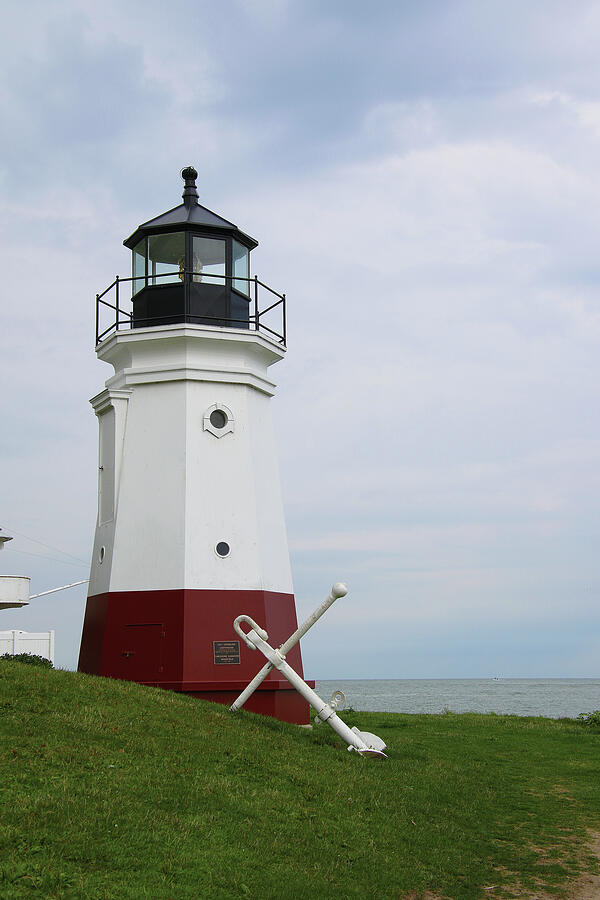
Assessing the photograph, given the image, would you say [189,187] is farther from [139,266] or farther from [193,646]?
[193,646]

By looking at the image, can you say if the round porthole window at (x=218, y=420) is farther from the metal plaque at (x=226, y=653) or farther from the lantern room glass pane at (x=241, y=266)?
the metal plaque at (x=226, y=653)

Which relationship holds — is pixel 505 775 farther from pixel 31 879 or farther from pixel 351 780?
pixel 31 879

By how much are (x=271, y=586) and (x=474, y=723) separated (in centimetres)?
776

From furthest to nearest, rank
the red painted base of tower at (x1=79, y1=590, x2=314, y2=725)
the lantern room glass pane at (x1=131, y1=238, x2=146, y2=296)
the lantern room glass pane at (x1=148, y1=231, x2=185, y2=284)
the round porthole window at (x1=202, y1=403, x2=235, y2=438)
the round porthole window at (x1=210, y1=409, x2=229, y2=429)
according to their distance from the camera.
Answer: the lantern room glass pane at (x1=131, y1=238, x2=146, y2=296), the lantern room glass pane at (x1=148, y1=231, x2=185, y2=284), the round porthole window at (x1=210, y1=409, x2=229, y2=429), the round porthole window at (x1=202, y1=403, x2=235, y2=438), the red painted base of tower at (x1=79, y1=590, x2=314, y2=725)

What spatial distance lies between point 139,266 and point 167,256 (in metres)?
0.68

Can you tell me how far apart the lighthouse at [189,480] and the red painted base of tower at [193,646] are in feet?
0.08

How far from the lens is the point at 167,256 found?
17438 mm

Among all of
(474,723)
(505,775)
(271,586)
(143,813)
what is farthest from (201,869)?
(474,723)

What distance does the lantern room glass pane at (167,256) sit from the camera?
56.9 ft

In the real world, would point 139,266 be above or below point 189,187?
below

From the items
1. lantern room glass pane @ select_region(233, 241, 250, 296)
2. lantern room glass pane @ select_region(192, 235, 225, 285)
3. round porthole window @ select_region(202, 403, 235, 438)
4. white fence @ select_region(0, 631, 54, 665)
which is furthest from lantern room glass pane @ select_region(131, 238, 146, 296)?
white fence @ select_region(0, 631, 54, 665)

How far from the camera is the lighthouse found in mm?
15875

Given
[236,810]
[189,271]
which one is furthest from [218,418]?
[236,810]

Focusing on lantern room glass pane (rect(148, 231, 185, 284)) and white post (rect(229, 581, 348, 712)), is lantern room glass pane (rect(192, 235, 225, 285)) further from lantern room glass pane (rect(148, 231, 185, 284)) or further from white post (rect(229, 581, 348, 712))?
white post (rect(229, 581, 348, 712))
